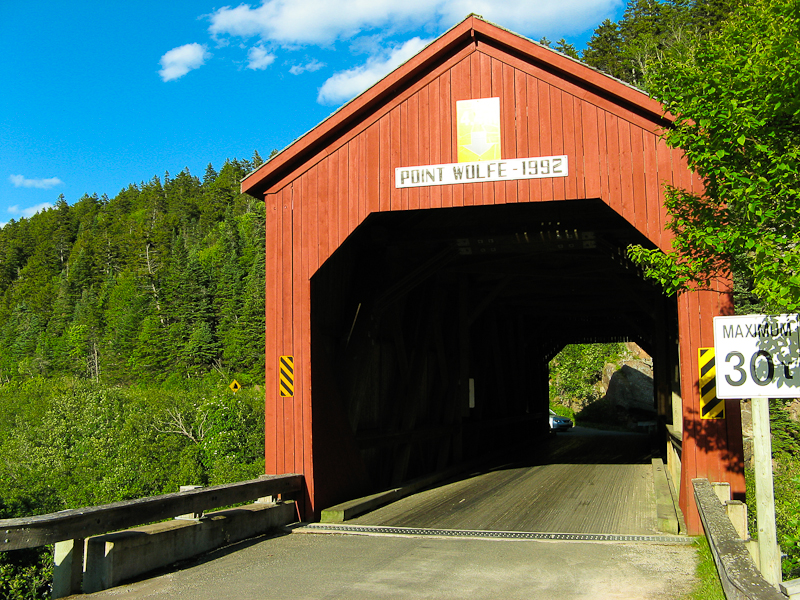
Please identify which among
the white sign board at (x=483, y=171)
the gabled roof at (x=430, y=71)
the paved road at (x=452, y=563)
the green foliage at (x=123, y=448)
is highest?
the gabled roof at (x=430, y=71)

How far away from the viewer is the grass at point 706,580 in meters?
5.32

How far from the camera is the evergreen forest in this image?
19188mm

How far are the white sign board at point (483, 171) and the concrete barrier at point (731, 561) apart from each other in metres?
4.25

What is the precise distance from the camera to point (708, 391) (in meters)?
7.91

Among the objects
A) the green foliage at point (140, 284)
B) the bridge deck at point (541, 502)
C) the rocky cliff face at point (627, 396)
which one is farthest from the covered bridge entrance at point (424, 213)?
the green foliage at point (140, 284)

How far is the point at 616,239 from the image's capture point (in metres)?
12.6

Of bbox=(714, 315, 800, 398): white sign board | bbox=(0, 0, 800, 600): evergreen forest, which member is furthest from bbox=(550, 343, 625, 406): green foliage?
bbox=(714, 315, 800, 398): white sign board

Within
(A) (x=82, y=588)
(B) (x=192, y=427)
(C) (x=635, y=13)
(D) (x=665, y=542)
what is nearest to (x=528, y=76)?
(D) (x=665, y=542)

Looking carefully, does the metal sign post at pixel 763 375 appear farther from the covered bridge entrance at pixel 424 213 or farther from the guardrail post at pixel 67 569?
the guardrail post at pixel 67 569

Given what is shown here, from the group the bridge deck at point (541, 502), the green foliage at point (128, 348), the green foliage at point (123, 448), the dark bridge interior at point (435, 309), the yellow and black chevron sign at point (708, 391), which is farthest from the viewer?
the green foliage at point (128, 348)

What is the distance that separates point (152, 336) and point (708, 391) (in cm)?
8230

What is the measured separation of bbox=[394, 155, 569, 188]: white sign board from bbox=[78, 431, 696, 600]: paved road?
13.7 ft

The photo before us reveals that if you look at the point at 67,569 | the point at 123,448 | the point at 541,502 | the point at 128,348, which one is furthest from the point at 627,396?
A: the point at 128,348

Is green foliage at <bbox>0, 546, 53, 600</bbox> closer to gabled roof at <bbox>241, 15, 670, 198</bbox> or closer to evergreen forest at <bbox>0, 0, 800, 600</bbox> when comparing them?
evergreen forest at <bbox>0, 0, 800, 600</bbox>
